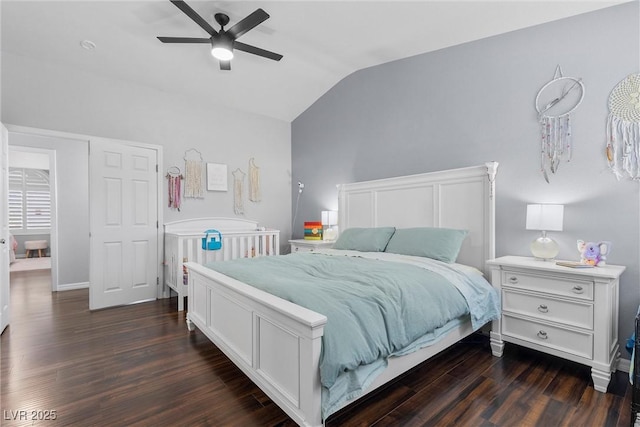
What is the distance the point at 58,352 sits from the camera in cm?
246

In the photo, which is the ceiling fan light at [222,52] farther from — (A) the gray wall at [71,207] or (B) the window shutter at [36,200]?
(B) the window shutter at [36,200]

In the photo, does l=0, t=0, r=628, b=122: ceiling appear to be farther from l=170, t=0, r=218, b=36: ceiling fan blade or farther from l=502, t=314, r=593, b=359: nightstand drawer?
A: l=502, t=314, r=593, b=359: nightstand drawer

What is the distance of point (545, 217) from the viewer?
2.38 m

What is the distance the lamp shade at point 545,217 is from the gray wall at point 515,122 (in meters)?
0.25

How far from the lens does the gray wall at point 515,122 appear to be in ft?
7.47

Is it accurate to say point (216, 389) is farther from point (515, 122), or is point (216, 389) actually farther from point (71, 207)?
point (71, 207)

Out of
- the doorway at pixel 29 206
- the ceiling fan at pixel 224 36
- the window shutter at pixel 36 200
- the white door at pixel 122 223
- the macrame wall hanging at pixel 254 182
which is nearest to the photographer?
the ceiling fan at pixel 224 36

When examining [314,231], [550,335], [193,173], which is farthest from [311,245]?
[550,335]

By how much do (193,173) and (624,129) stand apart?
469 centimetres

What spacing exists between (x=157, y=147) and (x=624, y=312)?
202 inches

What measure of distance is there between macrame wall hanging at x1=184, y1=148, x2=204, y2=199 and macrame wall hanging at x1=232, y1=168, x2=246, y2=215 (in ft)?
1.72

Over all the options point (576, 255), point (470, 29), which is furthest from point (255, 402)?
point (470, 29)

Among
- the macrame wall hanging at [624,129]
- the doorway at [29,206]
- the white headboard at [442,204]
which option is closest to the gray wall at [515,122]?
the macrame wall hanging at [624,129]

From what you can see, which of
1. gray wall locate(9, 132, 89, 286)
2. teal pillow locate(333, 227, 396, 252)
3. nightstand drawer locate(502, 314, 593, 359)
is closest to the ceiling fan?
teal pillow locate(333, 227, 396, 252)
